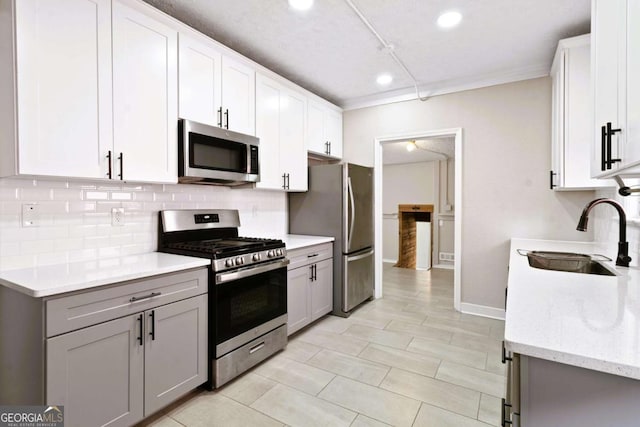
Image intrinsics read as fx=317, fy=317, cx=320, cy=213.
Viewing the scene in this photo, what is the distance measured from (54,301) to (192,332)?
79cm

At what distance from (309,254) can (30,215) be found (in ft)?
6.88

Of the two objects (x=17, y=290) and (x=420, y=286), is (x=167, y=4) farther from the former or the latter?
(x=420, y=286)

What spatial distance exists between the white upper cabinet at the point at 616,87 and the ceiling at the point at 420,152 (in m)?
3.63

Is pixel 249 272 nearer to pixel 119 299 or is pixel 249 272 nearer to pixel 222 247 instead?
pixel 222 247

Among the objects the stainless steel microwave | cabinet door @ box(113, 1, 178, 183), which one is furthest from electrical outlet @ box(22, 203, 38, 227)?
the stainless steel microwave

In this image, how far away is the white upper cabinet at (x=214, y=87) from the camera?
2.32m

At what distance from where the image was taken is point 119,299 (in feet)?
5.33

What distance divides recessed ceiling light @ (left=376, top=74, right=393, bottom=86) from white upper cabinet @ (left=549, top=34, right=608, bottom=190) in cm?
151

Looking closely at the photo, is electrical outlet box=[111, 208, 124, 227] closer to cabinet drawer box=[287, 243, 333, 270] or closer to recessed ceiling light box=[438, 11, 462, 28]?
cabinet drawer box=[287, 243, 333, 270]

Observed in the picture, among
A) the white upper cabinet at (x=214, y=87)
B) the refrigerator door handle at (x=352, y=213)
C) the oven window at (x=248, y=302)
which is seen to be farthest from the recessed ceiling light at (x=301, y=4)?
the oven window at (x=248, y=302)

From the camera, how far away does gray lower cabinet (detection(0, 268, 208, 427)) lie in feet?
4.68

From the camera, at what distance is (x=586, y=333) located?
91 centimetres

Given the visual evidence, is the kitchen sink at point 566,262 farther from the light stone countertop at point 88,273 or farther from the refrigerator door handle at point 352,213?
the light stone countertop at point 88,273

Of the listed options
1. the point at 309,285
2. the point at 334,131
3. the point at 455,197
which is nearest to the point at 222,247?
the point at 309,285
